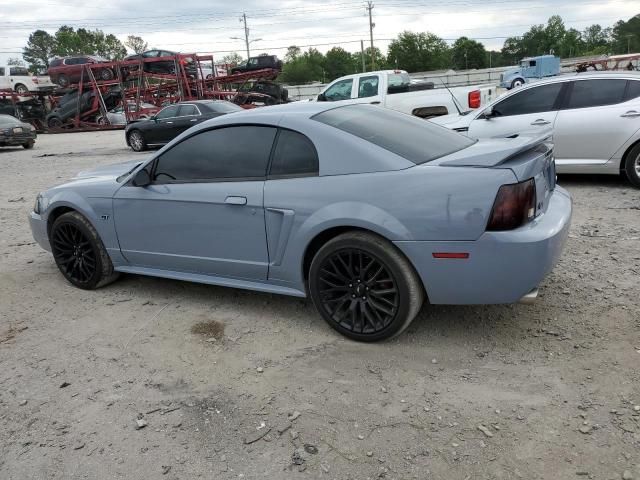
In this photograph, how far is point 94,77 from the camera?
1053 inches

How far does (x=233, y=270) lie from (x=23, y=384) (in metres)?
1.50

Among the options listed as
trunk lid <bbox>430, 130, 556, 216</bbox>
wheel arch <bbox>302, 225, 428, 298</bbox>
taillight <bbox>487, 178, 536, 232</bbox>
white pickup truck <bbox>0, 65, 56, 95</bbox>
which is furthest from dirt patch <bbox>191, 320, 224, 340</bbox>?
white pickup truck <bbox>0, 65, 56, 95</bbox>

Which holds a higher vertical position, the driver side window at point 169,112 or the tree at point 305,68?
the tree at point 305,68

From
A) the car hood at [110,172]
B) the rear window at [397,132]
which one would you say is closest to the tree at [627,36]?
the rear window at [397,132]

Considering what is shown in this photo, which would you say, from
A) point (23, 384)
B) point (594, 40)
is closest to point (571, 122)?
point (23, 384)

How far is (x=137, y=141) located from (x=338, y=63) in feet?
359

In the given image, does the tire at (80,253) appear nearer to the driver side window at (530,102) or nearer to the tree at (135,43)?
the driver side window at (530,102)

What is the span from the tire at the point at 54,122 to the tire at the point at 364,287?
29139 millimetres

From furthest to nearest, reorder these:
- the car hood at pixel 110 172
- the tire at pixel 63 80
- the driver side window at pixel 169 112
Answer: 1. the tire at pixel 63 80
2. the driver side window at pixel 169 112
3. the car hood at pixel 110 172

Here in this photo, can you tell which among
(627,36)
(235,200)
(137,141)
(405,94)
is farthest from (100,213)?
(627,36)

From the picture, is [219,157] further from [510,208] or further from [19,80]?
[19,80]

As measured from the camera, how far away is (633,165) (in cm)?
686

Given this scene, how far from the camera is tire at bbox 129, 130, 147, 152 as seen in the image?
16.5 metres

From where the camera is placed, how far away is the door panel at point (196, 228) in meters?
3.79
